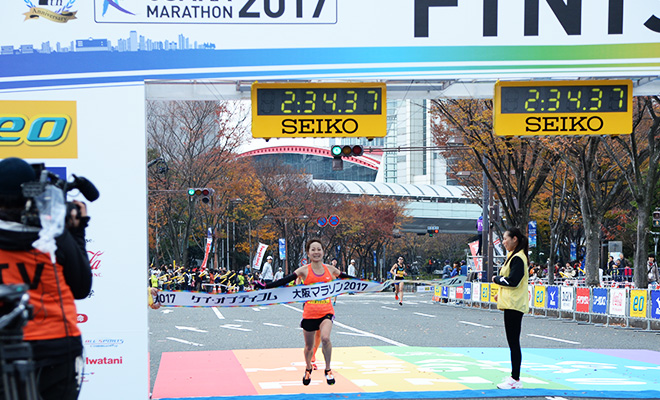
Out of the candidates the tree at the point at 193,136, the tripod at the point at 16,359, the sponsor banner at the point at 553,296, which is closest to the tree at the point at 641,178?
the sponsor banner at the point at 553,296

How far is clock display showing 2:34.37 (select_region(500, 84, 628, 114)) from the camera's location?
9.60m

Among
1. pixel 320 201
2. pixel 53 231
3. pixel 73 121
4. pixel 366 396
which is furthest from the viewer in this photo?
pixel 320 201

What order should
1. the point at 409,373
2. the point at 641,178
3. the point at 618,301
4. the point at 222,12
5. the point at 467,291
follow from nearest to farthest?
the point at 222,12
the point at 409,373
the point at 618,301
the point at 641,178
the point at 467,291

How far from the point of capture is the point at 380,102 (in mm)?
9703

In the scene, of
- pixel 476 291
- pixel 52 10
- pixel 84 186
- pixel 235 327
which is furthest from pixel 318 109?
pixel 476 291

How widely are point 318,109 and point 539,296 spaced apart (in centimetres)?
1694

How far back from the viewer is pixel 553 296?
23.8 m

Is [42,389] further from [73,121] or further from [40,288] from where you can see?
[73,121]

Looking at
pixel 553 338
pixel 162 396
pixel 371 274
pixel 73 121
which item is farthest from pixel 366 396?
pixel 371 274

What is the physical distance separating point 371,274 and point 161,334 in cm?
6322

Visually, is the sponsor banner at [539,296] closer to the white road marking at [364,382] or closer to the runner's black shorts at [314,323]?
the white road marking at [364,382]

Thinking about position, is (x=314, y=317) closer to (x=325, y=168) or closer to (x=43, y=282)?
(x=43, y=282)

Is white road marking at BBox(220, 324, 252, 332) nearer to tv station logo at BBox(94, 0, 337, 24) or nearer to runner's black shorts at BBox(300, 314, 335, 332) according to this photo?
runner's black shorts at BBox(300, 314, 335, 332)

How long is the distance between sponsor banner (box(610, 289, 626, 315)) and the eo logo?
49.5 feet
